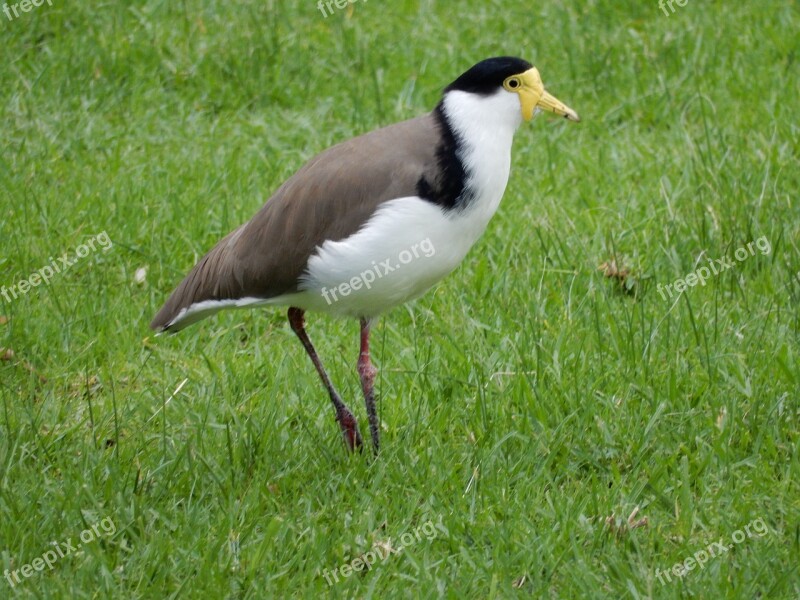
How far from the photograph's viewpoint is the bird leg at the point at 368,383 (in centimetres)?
509

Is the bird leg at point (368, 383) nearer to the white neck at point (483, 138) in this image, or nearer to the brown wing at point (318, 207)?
the brown wing at point (318, 207)

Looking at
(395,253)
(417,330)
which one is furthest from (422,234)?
(417,330)

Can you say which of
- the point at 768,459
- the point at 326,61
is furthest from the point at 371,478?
the point at 326,61

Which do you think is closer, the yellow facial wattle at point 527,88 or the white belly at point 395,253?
the white belly at point 395,253

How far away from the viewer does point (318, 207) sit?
16.2 feet

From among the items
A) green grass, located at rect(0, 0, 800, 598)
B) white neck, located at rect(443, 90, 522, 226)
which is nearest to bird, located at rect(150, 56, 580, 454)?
white neck, located at rect(443, 90, 522, 226)

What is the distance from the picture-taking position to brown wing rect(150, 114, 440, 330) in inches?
190

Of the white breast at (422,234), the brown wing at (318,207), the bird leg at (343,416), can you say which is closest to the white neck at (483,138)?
the white breast at (422,234)

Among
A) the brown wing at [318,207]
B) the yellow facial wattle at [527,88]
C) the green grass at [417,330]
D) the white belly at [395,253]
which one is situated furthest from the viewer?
the yellow facial wattle at [527,88]

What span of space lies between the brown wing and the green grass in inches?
23.4

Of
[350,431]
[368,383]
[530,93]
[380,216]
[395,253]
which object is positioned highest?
[530,93]

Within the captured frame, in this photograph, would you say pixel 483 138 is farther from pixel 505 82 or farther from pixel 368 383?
pixel 368 383

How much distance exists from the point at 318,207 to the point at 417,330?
133 cm

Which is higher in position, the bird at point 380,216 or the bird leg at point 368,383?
the bird at point 380,216
